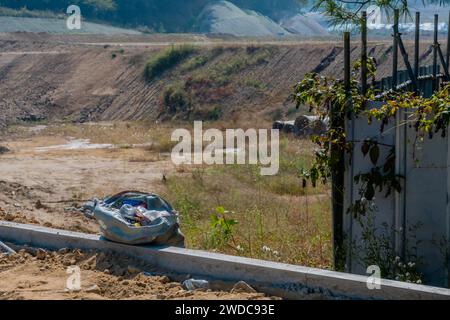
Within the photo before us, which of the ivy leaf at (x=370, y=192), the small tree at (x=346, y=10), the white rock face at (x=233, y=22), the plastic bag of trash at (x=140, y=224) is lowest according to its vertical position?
the plastic bag of trash at (x=140, y=224)

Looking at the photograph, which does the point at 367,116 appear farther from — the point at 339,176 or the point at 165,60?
the point at 165,60

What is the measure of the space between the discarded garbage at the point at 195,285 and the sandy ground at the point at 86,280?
5 cm

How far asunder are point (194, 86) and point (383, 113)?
32.8 meters

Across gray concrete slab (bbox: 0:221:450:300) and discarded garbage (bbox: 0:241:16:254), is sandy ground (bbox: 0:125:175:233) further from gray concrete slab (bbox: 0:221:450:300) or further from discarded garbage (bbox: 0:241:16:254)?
gray concrete slab (bbox: 0:221:450:300)

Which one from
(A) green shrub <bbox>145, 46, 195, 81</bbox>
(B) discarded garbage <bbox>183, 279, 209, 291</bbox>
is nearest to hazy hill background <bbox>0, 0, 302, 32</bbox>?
(A) green shrub <bbox>145, 46, 195, 81</bbox>

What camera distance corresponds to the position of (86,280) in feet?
20.6

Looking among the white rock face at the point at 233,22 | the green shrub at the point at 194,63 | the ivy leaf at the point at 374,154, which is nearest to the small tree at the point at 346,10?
the ivy leaf at the point at 374,154

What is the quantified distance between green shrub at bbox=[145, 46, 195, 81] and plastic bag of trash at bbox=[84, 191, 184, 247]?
3609 centimetres

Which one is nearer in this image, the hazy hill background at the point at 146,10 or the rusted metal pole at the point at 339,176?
the rusted metal pole at the point at 339,176

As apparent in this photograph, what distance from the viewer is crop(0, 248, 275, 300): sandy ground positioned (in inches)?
230

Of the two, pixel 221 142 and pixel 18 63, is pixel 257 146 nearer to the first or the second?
pixel 221 142

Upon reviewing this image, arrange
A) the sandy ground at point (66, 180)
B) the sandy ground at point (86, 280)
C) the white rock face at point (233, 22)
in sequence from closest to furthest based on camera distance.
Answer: the sandy ground at point (86, 280)
the sandy ground at point (66, 180)
the white rock face at point (233, 22)

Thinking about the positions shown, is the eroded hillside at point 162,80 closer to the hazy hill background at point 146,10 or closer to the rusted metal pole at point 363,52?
the rusted metal pole at point 363,52

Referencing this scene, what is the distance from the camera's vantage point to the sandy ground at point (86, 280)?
5.84 m
